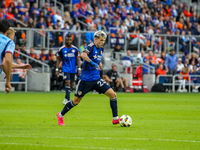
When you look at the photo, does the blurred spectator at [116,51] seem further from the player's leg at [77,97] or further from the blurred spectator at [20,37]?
the player's leg at [77,97]

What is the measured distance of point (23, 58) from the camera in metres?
23.4

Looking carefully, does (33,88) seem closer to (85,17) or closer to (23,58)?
(23,58)

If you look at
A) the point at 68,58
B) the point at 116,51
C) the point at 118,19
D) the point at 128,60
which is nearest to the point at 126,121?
the point at 68,58

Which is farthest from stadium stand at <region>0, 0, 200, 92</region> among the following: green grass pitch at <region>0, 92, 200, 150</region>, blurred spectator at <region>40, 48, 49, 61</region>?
green grass pitch at <region>0, 92, 200, 150</region>

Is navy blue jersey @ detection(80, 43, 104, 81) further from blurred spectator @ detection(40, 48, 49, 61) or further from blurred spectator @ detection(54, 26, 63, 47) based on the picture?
blurred spectator @ detection(54, 26, 63, 47)

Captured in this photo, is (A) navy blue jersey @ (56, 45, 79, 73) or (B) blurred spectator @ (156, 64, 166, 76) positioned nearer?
(A) navy blue jersey @ (56, 45, 79, 73)

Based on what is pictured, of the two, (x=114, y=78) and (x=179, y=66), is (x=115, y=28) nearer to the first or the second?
(x=114, y=78)

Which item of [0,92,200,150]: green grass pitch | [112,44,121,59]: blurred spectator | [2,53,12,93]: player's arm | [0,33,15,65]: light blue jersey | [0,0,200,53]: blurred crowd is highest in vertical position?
[0,0,200,53]: blurred crowd

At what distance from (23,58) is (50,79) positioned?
201cm

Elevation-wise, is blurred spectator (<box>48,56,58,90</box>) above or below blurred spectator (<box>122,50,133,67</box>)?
below

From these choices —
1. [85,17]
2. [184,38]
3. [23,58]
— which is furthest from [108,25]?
[23,58]

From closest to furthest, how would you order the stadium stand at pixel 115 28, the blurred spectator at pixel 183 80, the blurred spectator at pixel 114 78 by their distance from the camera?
1. the blurred spectator at pixel 114 78
2. the stadium stand at pixel 115 28
3. the blurred spectator at pixel 183 80

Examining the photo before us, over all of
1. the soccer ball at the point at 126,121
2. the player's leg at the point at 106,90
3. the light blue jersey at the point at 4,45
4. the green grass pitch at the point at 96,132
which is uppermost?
the light blue jersey at the point at 4,45

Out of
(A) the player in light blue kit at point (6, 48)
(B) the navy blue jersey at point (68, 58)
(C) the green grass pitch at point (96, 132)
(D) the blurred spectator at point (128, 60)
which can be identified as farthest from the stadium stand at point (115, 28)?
(A) the player in light blue kit at point (6, 48)
